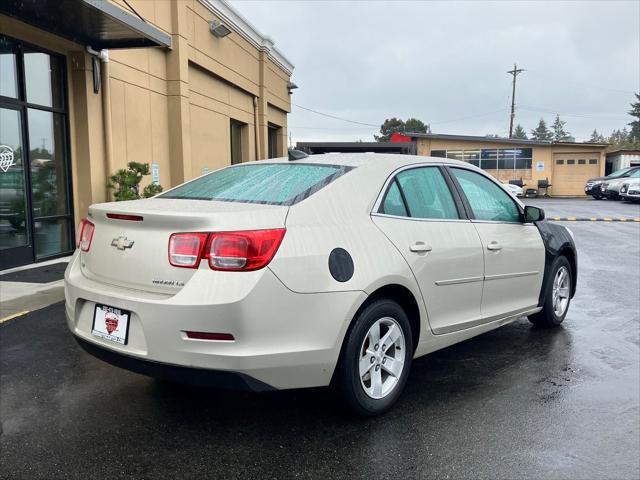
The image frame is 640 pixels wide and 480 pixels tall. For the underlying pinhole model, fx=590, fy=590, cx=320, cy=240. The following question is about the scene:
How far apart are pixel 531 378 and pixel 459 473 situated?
1.60 metres

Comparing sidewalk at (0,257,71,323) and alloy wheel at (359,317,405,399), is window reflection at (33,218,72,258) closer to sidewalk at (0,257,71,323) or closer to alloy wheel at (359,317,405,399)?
sidewalk at (0,257,71,323)

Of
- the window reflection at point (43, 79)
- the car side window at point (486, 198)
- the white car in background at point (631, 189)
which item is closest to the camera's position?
the car side window at point (486, 198)

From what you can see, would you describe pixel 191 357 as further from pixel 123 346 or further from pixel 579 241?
pixel 579 241

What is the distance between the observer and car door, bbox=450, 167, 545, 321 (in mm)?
4426

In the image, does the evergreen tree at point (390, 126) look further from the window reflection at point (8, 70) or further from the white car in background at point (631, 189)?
the window reflection at point (8, 70)

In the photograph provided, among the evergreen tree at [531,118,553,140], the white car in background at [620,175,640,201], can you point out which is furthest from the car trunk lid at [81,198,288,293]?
the evergreen tree at [531,118,553,140]

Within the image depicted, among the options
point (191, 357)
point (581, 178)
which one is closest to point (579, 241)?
point (191, 357)

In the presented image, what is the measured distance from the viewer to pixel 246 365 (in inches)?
113

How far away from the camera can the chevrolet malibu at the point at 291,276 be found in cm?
290

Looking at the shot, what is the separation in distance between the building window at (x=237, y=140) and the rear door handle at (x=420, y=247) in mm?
14887

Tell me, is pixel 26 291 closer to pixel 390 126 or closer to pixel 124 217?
pixel 124 217

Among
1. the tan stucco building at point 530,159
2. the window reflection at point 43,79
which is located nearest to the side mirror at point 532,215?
the window reflection at point 43,79

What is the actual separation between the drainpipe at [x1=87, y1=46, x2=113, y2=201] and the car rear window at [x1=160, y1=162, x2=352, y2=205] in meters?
6.76

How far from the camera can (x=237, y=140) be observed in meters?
19.0
